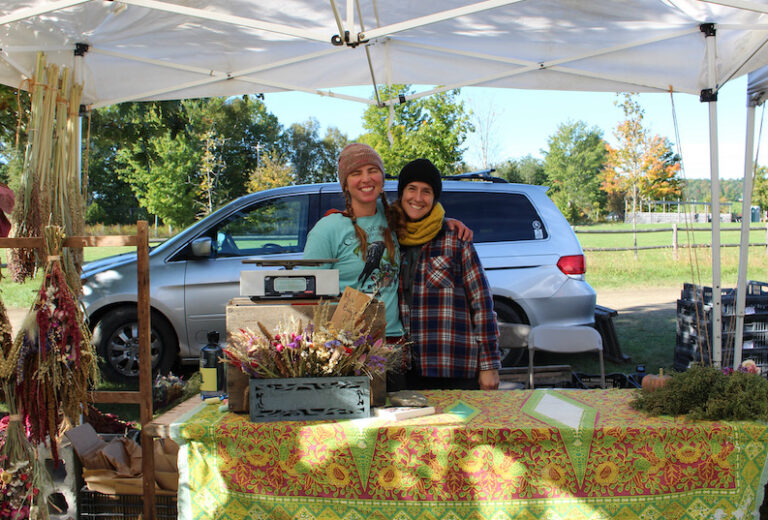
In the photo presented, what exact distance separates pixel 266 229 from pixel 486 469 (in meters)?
3.79

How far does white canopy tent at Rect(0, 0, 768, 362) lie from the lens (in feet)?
11.0

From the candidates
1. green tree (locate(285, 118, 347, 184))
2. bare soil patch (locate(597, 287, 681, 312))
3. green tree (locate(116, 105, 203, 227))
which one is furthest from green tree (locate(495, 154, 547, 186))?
bare soil patch (locate(597, 287, 681, 312))

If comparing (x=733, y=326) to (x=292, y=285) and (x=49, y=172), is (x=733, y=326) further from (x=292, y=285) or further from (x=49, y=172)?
(x=49, y=172)

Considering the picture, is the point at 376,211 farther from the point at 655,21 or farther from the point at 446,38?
the point at 655,21

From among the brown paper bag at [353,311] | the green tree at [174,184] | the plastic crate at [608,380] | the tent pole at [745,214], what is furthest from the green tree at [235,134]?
the brown paper bag at [353,311]

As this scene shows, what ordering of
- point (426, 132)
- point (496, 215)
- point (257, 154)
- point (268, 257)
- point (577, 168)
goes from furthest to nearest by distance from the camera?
point (577, 168)
point (257, 154)
point (426, 132)
point (496, 215)
point (268, 257)

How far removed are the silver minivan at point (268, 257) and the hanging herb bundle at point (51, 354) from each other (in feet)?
9.10

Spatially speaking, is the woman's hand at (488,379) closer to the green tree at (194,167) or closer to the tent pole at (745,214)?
the tent pole at (745,214)

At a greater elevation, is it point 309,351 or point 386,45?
point 386,45

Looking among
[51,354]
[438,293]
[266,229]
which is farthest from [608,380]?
[51,354]

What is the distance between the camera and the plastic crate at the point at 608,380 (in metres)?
4.63

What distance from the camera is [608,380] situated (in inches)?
187

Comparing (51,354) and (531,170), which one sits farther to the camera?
(531,170)

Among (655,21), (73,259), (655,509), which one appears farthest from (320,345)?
(655,21)
